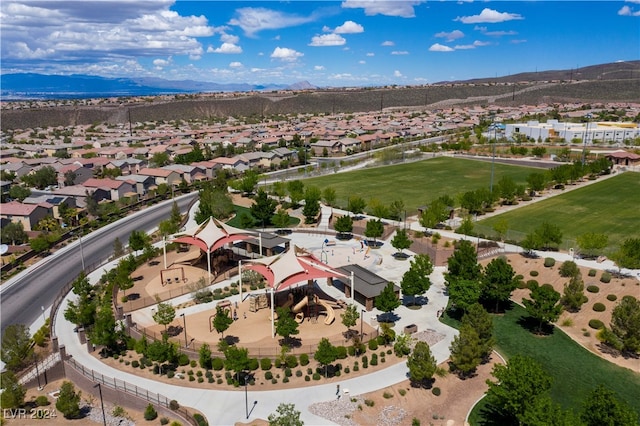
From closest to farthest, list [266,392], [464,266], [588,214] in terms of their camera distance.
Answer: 1. [266,392]
2. [464,266]
3. [588,214]

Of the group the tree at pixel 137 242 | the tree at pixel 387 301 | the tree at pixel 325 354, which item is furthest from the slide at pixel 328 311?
the tree at pixel 137 242

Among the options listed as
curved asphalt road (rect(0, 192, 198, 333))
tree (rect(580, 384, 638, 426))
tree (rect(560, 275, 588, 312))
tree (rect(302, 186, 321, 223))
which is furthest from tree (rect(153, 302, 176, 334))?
tree (rect(560, 275, 588, 312))

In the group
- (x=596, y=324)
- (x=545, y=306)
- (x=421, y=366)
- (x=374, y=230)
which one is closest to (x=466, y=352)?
(x=421, y=366)

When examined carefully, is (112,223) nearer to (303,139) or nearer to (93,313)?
(93,313)

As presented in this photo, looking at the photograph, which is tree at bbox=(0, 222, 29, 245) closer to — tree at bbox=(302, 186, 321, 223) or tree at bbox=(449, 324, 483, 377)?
tree at bbox=(302, 186, 321, 223)

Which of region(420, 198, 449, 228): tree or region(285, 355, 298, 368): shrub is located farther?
region(420, 198, 449, 228): tree

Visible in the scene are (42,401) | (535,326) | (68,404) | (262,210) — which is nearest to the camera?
(68,404)

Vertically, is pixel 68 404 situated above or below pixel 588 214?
below

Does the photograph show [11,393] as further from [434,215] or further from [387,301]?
[434,215]
